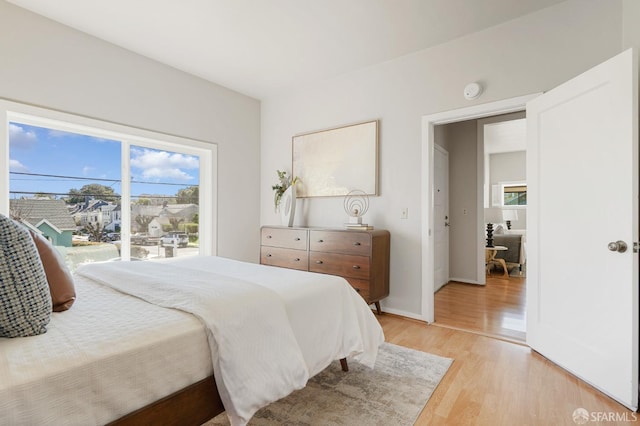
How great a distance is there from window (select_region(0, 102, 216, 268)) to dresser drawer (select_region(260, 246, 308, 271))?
733mm

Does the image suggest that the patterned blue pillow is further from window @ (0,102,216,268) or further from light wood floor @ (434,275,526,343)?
light wood floor @ (434,275,526,343)

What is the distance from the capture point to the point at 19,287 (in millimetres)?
1056

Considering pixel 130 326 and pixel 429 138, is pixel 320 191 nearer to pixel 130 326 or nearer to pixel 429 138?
pixel 429 138

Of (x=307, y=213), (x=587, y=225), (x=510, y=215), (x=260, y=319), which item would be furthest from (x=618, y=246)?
(x=510, y=215)

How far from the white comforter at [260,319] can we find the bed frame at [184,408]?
0.22ft

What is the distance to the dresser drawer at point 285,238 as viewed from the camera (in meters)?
3.58

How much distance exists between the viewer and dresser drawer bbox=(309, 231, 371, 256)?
311 cm

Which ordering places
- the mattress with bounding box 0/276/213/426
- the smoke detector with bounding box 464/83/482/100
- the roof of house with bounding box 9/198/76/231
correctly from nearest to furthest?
the mattress with bounding box 0/276/213/426, the roof of house with bounding box 9/198/76/231, the smoke detector with bounding box 464/83/482/100

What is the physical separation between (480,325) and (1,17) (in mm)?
4753

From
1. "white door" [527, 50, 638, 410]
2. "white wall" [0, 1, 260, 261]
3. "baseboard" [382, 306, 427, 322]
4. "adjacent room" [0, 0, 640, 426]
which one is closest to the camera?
"adjacent room" [0, 0, 640, 426]

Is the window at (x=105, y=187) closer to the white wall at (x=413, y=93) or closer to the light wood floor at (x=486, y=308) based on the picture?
the white wall at (x=413, y=93)

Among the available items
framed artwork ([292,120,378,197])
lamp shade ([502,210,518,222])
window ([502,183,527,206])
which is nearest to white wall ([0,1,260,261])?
framed artwork ([292,120,378,197])

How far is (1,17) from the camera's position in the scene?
7.98 ft

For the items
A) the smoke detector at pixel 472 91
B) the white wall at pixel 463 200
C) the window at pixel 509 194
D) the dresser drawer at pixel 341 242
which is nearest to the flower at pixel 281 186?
the dresser drawer at pixel 341 242
